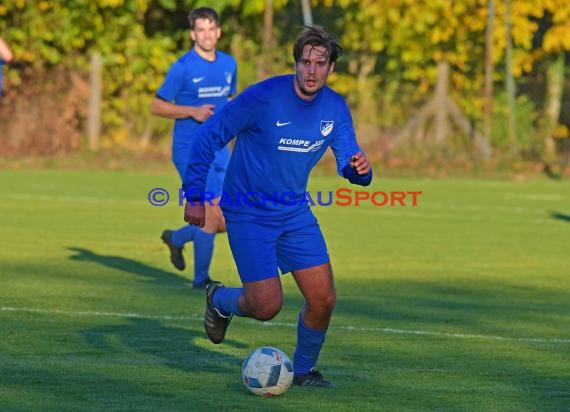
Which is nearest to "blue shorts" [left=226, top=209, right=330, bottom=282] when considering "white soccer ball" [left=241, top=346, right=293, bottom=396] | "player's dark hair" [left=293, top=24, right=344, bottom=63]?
"white soccer ball" [left=241, top=346, right=293, bottom=396]

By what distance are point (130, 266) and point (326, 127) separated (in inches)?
240

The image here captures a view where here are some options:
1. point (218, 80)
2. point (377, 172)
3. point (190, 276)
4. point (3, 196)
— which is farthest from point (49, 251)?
point (377, 172)

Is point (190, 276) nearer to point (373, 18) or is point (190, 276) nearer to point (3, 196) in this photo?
point (3, 196)

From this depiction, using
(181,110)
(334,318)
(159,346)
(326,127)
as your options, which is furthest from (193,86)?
(326,127)

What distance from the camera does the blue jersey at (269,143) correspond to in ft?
23.9

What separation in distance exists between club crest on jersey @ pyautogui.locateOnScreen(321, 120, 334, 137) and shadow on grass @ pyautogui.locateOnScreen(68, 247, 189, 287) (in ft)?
15.4

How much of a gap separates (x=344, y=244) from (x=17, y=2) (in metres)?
13.8

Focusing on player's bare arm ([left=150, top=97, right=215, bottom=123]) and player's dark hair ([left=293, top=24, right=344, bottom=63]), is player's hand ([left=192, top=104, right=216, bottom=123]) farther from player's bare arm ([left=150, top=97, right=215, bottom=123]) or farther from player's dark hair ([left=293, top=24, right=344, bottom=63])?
player's dark hair ([left=293, top=24, right=344, bottom=63])

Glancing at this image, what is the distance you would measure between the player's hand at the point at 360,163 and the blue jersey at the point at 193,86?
462 centimetres

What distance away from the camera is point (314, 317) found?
7.40 m

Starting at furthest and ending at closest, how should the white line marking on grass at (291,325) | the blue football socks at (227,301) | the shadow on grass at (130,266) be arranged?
the shadow on grass at (130,266) < the white line marking on grass at (291,325) < the blue football socks at (227,301)

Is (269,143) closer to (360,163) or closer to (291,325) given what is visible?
(360,163)

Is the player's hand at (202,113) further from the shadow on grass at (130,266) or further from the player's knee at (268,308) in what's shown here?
the player's knee at (268,308)

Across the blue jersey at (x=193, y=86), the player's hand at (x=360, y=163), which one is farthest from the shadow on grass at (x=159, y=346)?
the blue jersey at (x=193, y=86)
